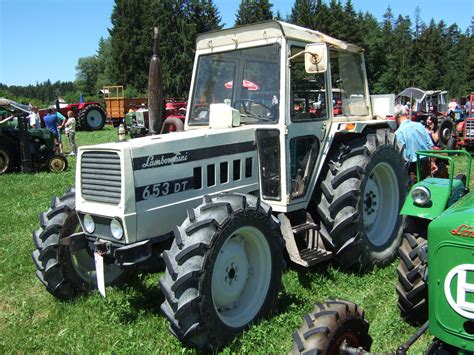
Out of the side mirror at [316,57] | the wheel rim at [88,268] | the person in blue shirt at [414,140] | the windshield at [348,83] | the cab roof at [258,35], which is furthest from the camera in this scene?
the person in blue shirt at [414,140]

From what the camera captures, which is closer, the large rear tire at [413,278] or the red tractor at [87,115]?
the large rear tire at [413,278]

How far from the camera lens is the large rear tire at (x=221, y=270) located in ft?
10.7

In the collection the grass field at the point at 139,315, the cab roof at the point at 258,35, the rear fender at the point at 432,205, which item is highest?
the cab roof at the point at 258,35

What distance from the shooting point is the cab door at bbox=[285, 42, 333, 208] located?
15.2ft

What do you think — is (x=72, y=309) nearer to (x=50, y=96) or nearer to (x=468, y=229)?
(x=468, y=229)

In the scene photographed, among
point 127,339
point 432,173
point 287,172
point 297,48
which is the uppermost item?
point 297,48

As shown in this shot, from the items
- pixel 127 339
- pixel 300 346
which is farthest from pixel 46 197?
pixel 300 346

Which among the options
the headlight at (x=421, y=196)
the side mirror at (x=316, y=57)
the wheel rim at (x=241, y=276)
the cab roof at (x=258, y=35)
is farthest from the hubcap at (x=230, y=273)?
the cab roof at (x=258, y=35)

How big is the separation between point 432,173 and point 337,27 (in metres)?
46.0

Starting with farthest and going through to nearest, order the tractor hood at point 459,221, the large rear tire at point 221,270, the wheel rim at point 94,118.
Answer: the wheel rim at point 94,118
the large rear tire at point 221,270
the tractor hood at point 459,221

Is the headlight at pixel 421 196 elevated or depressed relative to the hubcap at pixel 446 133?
elevated

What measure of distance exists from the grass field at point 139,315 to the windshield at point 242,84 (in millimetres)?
1817

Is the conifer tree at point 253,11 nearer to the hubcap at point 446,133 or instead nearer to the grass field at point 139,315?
the hubcap at point 446,133

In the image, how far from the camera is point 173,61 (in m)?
47.5
